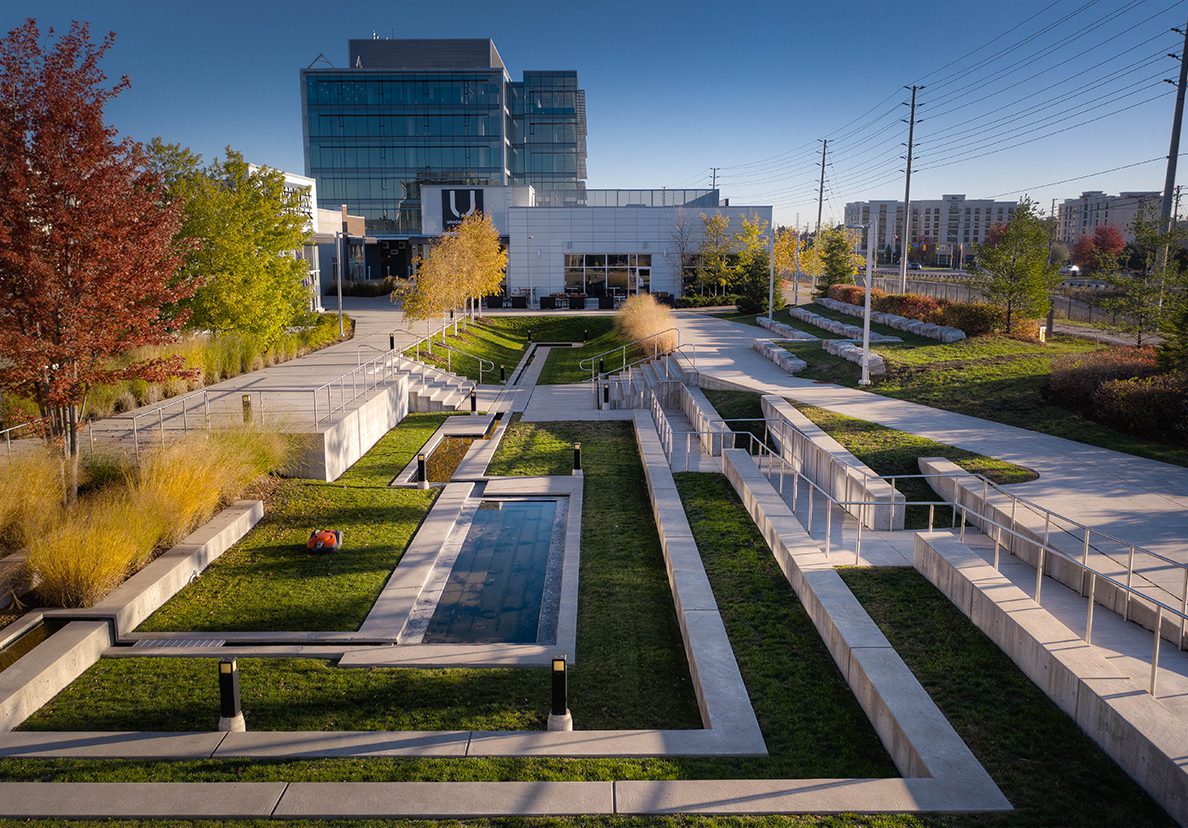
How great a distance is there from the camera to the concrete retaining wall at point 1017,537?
8.69 m

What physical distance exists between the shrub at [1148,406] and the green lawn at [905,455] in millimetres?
3280

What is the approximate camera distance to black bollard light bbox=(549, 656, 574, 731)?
24.5 feet

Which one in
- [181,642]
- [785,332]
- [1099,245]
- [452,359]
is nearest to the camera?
[181,642]

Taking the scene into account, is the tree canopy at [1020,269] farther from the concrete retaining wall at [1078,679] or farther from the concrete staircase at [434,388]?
the concrete retaining wall at [1078,679]

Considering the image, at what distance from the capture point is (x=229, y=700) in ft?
24.5

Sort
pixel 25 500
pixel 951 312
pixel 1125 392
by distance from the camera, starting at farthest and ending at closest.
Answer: pixel 951 312 < pixel 1125 392 < pixel 25 500

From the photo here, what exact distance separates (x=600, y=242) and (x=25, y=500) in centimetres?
4796

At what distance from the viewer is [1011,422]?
17.2 metres

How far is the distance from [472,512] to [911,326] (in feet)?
58.8

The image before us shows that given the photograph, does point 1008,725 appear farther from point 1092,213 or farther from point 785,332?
point 1092,213

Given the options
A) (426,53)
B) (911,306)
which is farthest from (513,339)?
(426,53)

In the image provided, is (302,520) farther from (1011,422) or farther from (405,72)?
(405,72)

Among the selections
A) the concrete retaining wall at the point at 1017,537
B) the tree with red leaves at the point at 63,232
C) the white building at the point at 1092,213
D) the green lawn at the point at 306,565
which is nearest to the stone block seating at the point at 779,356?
the concrete retaining wall at the point at 1017,537

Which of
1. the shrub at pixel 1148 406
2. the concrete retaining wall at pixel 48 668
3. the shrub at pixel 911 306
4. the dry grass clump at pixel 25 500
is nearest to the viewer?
the concrete retaining wall at pixel 48 668
